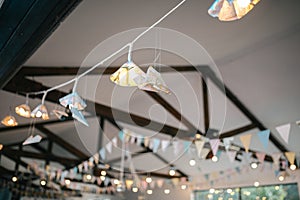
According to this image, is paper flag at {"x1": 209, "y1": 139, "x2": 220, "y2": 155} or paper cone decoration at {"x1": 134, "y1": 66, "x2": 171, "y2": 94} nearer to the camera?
paper cone decoration at {"x1": 134, "y1": 66, "x2": 171, "y2": 94}

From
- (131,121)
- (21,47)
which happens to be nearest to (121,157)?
(131,121)

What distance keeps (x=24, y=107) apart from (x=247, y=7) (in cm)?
212

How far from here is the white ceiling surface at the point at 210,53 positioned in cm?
Result: 248

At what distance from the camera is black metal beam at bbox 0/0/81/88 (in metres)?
1.20

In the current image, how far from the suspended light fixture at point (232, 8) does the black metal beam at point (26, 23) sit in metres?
0.55

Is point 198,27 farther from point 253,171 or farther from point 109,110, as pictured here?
point 253,171

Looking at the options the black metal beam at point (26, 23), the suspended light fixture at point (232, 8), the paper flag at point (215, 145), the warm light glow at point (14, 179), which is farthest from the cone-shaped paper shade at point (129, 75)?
the warm light glow at point (14, 179)

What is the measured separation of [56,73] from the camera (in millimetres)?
3254

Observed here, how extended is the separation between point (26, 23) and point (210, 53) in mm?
2898

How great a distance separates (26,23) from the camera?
4.30ft

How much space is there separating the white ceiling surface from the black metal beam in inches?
33.2

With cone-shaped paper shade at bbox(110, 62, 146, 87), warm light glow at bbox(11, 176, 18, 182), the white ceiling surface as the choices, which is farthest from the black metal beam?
warm light glow at bbox(11, 176, 18, 182)

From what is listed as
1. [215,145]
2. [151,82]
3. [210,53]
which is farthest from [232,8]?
[215,145]

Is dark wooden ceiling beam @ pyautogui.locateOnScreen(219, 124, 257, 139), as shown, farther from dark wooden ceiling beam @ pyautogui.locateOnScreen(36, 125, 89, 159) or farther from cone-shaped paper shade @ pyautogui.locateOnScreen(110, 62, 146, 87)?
cone-shaped paper shade @ pyautogui.locateOnScreen(110, 62, 146, 87)
